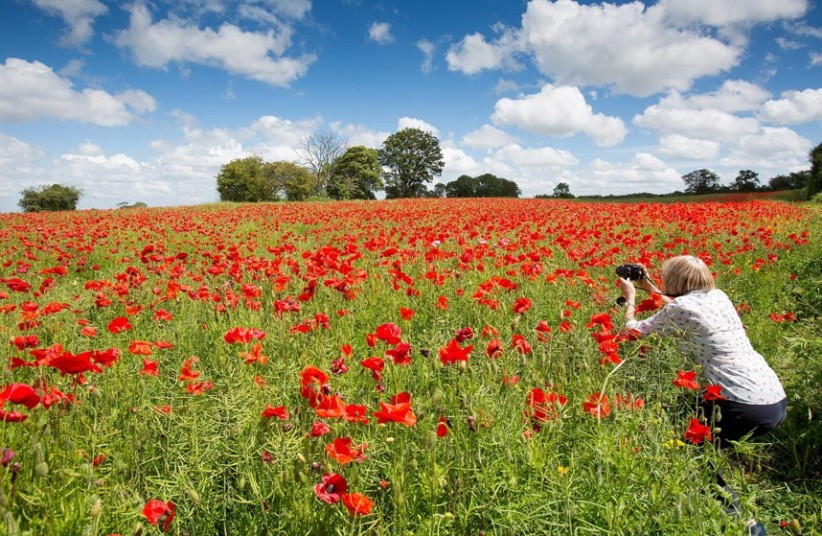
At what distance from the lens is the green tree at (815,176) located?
24.6 meters

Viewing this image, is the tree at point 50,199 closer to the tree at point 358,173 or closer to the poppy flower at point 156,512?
the tree at point 358,173

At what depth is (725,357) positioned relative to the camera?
3006 millimetres

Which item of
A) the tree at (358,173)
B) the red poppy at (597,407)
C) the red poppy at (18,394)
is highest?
the tree at (358,173)

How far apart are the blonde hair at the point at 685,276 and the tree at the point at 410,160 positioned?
59.9m

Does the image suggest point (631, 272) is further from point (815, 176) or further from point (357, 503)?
point (815, 176)

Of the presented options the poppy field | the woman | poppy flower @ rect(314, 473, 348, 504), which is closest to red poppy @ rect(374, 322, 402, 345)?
the poppy field

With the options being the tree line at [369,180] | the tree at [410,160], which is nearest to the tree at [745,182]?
the tree line at [369,180]

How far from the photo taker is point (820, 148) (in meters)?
25.5

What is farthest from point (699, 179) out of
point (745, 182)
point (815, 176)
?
point (815, 176)

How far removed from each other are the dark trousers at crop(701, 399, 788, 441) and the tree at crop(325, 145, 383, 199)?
50.5 m

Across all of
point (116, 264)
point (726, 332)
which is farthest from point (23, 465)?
point (116, 264)

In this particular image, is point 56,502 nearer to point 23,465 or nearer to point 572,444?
point 23,465

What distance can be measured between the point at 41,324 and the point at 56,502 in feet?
8.97

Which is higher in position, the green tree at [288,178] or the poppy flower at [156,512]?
the green tree at [288,178]
